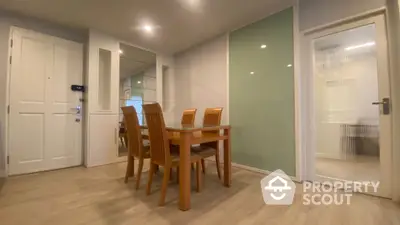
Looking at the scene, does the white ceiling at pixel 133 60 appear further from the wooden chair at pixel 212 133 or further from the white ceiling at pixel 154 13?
the wooden chair at pixel 212 133

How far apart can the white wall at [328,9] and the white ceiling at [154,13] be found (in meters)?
0.26

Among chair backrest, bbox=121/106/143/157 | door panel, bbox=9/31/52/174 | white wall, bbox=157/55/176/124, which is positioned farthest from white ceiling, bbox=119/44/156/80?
chair backrest, bbox=121/106/143/157

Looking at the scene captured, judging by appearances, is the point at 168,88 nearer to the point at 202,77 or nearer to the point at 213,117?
the point at 202,77

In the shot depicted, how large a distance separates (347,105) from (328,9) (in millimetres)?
1309

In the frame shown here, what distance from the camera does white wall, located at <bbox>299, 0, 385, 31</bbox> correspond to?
2090 mm

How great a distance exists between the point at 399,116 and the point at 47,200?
3.62 meters

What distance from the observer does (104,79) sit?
→ 3.70 metres

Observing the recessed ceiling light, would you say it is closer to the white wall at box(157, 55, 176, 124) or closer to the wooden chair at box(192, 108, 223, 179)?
the white wall at box(157, 55, 176, 124)

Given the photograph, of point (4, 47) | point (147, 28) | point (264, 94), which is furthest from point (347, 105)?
point (4, 47)

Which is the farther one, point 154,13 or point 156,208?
point 154,13

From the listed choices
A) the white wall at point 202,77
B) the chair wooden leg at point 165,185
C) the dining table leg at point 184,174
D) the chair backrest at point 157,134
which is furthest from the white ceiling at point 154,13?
the chair wooden leg at point 165,185

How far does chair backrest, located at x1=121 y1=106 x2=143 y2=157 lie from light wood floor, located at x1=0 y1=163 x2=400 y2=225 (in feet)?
1.40

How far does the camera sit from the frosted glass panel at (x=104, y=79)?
365cm

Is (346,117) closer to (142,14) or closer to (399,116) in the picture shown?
(399,116)
